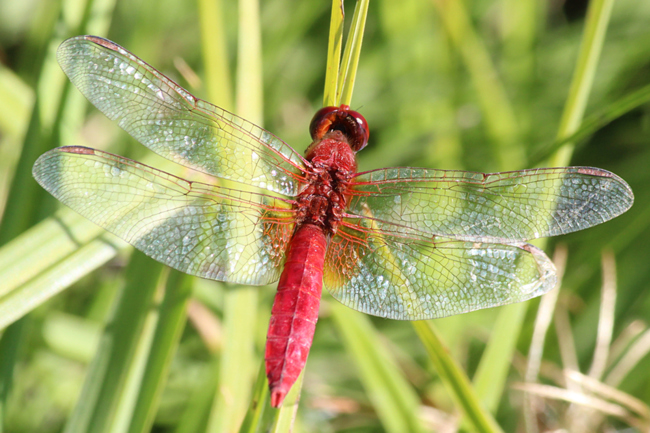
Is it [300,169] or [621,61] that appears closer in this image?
[300,169]

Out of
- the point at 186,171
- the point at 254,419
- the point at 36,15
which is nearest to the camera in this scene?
the point at 254,419

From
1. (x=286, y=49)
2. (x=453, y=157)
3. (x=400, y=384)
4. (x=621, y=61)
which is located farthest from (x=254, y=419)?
(x=621, y=61)

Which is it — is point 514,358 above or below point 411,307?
above

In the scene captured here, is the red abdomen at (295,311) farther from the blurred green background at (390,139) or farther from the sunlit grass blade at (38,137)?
the sunlit grass blade at (38,137)

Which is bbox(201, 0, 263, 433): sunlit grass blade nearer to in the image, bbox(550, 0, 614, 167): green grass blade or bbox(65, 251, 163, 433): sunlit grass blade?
bbox(65, 251, 163, 433): sunlit grass blade

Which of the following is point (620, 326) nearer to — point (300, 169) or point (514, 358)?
point (514, 358)

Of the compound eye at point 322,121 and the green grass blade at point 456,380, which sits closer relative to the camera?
the green grass blade at point 456,380

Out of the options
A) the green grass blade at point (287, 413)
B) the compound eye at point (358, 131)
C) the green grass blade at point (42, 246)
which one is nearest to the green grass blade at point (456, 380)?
the green grass blade at point (287, 413)
